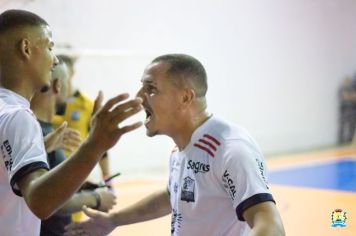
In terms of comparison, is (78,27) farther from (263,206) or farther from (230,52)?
(263,206)

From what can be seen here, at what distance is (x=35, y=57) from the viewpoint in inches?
102

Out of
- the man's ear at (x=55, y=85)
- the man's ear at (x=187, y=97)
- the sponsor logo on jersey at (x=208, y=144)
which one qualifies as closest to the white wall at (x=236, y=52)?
the man's ear at (x=55, y=85)

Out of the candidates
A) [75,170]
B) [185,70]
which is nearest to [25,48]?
[75,170]

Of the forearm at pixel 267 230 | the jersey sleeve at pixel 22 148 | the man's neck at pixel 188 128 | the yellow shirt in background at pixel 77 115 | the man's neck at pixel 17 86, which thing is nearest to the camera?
the jersey sleeve at pixel 22 148

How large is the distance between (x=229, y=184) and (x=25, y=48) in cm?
108

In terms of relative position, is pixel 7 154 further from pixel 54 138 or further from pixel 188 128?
pixel 54 138

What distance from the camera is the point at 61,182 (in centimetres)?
210

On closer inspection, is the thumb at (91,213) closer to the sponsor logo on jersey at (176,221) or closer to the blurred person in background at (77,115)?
the sponsor logo on jersey at (176,221)

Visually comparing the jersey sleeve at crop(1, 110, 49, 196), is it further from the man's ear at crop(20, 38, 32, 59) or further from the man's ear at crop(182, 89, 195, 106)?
the man's ear at crop(182, 89, 195, 106)

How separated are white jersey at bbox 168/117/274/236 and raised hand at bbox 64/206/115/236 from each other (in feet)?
1.61

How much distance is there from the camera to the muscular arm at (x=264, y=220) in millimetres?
2320

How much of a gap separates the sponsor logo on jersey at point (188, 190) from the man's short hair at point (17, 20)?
1.01 m

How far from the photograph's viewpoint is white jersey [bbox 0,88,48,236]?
222 centimetres

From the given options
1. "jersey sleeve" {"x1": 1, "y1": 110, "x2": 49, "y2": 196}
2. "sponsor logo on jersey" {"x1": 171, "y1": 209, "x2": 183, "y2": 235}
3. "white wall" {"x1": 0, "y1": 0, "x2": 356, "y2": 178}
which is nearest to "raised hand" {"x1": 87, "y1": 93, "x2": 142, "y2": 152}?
"jersey sleeve" {"x1": 1, "y1": 110, "x2": 49, "y2": 196}
